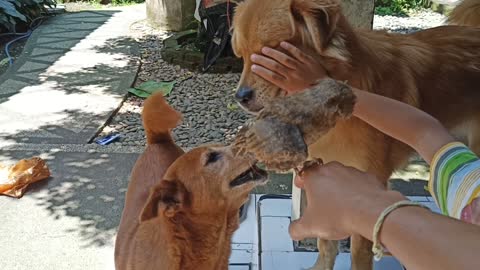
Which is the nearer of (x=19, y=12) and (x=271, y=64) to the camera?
(x=271, y=64)

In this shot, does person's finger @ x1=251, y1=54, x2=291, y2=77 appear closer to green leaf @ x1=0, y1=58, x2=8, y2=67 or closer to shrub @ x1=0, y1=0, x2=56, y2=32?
green leaf @ x1=0, y1=58, x2=8, y2=67

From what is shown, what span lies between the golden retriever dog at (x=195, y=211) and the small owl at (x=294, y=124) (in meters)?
0.61

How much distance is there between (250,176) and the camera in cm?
209

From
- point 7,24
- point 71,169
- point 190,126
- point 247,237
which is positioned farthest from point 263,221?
point 7,24

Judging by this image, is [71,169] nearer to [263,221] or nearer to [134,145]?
[134,145]

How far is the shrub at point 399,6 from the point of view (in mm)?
11564

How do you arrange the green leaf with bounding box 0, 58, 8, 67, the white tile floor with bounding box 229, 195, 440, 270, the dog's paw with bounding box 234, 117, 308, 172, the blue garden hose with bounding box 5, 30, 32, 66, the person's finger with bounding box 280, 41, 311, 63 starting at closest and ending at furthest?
the dog's paw with bounding box 234, 117, 308, 172
the person's finger with bounding box 280, 41, 311, 63
the white tile floor with bounding box 229, 195, 440, 270
the green leaf with bounding box 0, 58, 8, 67
the blue garden hose with bounding box 5, 30, 32, 66

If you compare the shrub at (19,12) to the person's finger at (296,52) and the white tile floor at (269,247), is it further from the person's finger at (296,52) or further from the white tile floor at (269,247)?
the person's finger at (296,52)

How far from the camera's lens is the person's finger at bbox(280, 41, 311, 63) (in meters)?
2.17

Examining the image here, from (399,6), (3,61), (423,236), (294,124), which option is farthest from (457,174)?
(399,6)

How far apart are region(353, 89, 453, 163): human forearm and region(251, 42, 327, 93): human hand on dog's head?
0.38 metres

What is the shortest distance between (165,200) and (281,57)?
771 mm

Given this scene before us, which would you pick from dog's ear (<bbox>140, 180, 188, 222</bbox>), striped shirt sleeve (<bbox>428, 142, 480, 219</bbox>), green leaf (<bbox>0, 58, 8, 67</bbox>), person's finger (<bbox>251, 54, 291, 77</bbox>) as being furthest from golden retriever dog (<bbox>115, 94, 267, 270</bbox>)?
green leaf (<bbox>0, 58, 8, 67</bbox>)

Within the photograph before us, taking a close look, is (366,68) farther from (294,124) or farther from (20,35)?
(20,35)
